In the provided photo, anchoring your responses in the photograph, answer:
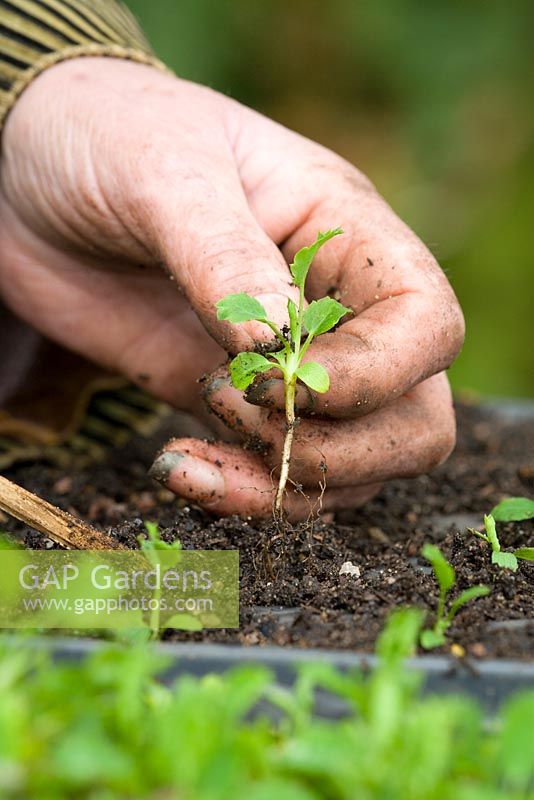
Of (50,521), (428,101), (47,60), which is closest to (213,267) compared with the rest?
(50,521)

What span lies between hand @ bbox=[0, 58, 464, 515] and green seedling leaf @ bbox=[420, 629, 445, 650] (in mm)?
350

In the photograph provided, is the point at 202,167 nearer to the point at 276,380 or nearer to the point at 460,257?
the point at 276,380

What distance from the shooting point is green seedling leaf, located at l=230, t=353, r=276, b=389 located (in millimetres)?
961

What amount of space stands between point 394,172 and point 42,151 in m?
2.97

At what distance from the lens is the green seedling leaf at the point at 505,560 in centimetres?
96

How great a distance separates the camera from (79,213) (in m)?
1.52

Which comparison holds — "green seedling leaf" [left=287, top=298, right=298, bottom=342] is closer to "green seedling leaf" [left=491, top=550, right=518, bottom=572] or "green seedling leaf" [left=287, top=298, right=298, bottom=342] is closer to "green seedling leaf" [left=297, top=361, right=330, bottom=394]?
"green seedling leaf" [left=297, top=361, right=330, bottom=394]

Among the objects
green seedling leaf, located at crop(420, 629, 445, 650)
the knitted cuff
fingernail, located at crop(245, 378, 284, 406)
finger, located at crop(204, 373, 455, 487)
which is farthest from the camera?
the knitted cuff

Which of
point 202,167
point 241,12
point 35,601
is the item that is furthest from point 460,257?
point 35,601

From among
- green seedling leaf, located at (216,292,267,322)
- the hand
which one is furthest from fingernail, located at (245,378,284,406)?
green seedling leaf, located at (216,292,267,322)

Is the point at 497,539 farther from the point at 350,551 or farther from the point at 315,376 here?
the point at 315,376

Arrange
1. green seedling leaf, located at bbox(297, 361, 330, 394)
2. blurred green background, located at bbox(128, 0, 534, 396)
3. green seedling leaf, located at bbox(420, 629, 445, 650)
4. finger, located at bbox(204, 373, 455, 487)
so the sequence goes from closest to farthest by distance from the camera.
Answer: green seedling leaf, located at bbox(420, 629, 445, 650) → green seedling leaf, located at bbox(297, 361, 330, 394) → finger, located at bbox(204, 373, 455, 487) → blurred green background, located at bbox(128, 0, 534, 396)

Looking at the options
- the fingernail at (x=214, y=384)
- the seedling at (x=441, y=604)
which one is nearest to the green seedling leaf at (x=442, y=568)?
the seedling at (x=441, y=604)

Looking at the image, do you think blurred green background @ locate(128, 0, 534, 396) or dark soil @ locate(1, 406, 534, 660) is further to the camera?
blurred green background @ locate(128, 0, 534, 396)
